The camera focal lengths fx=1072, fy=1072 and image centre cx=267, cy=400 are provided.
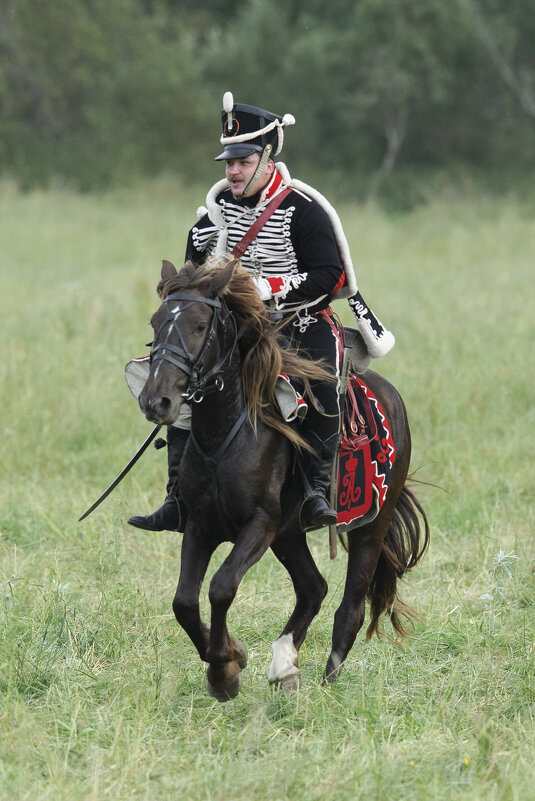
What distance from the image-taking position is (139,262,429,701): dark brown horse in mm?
4434

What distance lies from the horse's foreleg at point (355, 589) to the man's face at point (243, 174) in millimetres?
1965

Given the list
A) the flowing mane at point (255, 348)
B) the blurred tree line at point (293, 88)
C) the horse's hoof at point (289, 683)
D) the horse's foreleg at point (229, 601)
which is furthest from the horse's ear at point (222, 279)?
the blurred tree line at point (293, 88)

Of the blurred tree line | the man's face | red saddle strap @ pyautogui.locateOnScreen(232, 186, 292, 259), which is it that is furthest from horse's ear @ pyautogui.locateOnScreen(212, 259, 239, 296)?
the blurred tree line

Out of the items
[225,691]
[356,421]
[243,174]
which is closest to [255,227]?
[243,174]

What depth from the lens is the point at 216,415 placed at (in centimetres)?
478

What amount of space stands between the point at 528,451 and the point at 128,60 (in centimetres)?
3124

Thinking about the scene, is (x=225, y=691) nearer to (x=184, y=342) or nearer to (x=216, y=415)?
(x=216, y=415)

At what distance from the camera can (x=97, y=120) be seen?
1385 inches

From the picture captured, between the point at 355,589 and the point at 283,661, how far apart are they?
75cm

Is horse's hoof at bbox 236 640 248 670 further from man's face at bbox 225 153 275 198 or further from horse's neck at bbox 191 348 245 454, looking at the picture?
man's face at bbox 225 153 275 198

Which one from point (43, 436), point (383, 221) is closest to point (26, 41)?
point (383, 221)

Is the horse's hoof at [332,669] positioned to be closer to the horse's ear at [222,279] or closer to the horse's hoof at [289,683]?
the horse's hoof at [289,683]

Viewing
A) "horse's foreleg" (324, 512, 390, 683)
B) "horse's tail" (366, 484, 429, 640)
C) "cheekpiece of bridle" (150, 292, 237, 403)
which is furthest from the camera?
"horse's tail" (366, 484, 429, 640)

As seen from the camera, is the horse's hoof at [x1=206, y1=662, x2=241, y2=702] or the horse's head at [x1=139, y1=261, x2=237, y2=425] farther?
the horse's hoof at [x1=206, y1=662, x2=241, y2=702]
